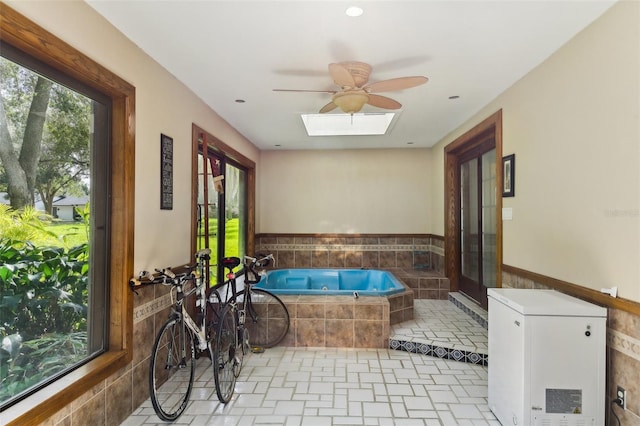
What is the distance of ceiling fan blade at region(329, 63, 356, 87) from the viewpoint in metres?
2.12

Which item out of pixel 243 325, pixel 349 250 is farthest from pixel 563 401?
pixel 349 250

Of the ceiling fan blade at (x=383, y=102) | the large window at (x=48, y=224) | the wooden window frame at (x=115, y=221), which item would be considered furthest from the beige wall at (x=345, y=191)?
the large window at (x=48, y=224)

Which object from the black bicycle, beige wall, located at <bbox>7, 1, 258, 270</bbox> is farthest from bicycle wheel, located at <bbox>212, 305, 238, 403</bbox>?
beige wall, located at <bbox>7, 1, 258, 270</bbox>

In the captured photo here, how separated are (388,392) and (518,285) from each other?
143cm

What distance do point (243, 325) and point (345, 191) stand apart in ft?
11.1

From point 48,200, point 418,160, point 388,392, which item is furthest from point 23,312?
point 418,160

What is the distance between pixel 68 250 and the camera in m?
1.84

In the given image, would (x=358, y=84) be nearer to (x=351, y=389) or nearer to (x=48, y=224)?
(x=48, y=224)

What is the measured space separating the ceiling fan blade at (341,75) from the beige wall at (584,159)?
1.46 meters

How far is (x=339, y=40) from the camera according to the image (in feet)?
7.03

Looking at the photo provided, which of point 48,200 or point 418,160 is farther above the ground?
point 418,160

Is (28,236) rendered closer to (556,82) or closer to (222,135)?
(222,135)

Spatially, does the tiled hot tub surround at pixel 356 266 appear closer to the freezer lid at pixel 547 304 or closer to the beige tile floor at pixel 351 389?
the beige tile floor at pixel 351 389

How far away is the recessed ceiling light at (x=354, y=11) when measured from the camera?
1.81 metres
